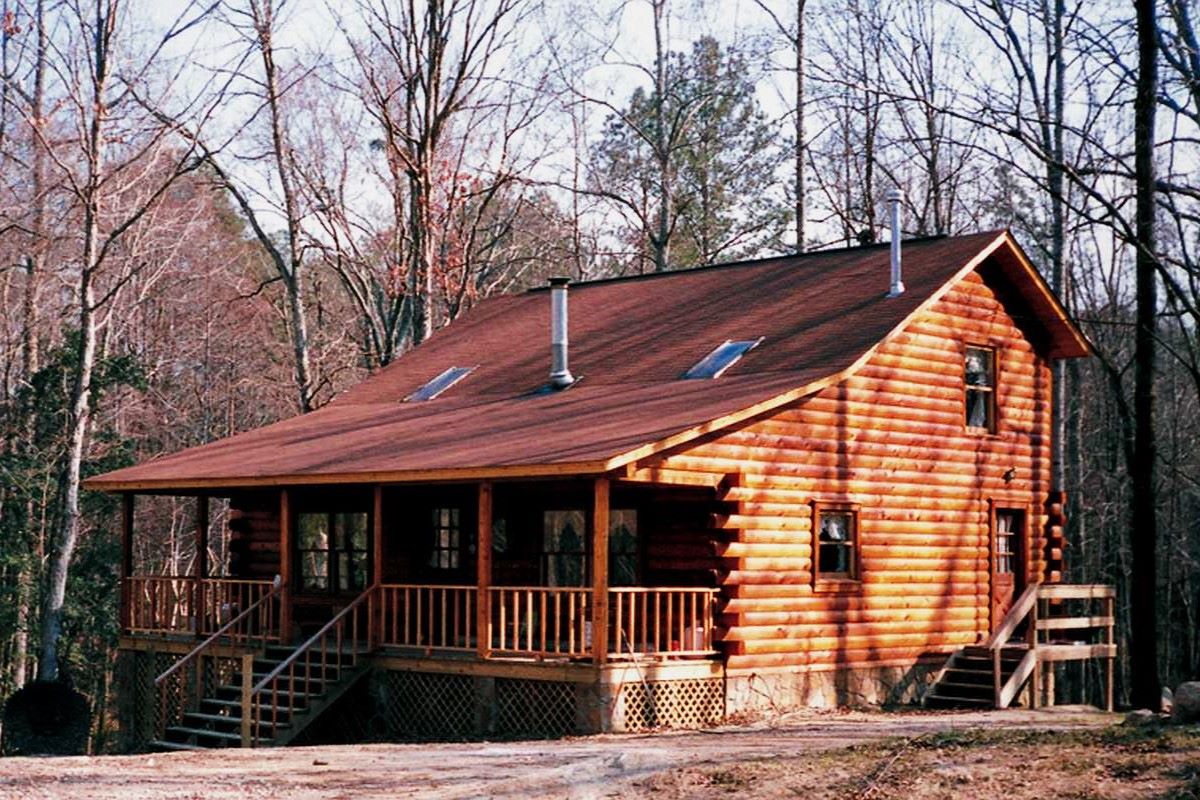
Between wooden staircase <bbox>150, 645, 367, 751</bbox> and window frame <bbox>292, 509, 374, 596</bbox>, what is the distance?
10.6 ft

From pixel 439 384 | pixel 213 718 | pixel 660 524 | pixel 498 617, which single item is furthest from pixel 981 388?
pixel 213 718

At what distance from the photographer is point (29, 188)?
36719 mm

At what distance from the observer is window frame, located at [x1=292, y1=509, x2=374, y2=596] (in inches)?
937

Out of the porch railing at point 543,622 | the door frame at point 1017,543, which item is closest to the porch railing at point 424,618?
the porch railing at point 543,622

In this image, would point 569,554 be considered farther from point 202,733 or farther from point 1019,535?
point 1019,535

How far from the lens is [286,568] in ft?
69.4

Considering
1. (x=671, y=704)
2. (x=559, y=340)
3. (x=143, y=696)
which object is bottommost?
(x=143, y=696)

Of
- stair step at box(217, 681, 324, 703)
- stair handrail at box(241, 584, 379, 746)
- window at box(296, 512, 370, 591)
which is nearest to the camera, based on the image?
stair handrail at box(241, 584, 379, 746)

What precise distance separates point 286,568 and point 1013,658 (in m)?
9.67

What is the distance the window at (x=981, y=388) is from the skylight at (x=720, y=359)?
3304mm

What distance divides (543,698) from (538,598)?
152 inches

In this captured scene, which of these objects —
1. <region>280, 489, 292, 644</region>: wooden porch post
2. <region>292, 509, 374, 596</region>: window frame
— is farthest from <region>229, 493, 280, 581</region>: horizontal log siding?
<region>280, 489, 292, 644</region>: wooden porch post

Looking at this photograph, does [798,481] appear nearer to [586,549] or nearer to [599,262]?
[586,549]

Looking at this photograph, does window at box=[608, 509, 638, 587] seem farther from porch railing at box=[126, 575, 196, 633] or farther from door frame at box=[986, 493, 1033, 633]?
porch railing at box=[126, 575, 196, 633]
